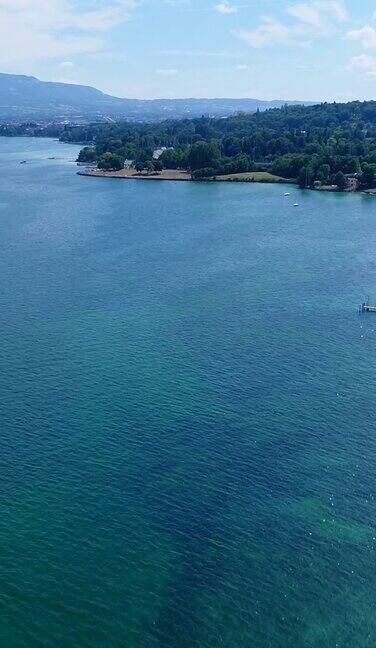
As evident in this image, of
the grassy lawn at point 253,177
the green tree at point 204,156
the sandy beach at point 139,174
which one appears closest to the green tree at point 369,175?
the grassy lawn at point 253,177

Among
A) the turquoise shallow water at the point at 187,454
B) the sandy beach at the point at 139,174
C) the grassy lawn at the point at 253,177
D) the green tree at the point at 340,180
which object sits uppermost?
the green tree at the point at 340,180

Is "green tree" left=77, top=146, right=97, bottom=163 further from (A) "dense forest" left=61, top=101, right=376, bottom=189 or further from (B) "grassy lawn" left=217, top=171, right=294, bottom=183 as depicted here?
(B) "grassy lawn" left=217, top=171, right=294, bottom=183

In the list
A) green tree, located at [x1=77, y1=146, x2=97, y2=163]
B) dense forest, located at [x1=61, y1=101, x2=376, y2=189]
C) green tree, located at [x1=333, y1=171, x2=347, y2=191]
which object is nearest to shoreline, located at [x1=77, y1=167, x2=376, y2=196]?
green tree, located at [x1=333, y1=171, x2=347, y2=191]

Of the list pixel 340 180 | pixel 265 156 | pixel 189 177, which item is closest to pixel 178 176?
pixel 189 177

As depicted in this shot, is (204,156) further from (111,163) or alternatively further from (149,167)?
(111,163)

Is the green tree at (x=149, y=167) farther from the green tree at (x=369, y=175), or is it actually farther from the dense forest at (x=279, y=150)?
the green tree at (x=369, y=175)

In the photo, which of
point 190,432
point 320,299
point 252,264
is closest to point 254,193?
point 252,264

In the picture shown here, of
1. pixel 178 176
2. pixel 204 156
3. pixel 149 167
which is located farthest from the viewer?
pixel 149 167
